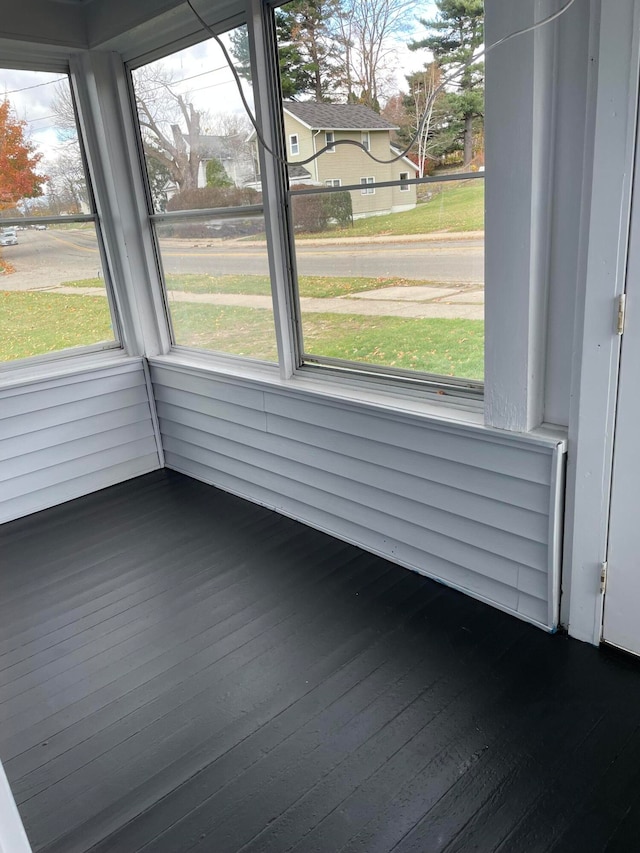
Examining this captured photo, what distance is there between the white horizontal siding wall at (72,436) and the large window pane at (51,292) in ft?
0.89

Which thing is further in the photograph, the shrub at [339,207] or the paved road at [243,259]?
the shrub at [339,207]

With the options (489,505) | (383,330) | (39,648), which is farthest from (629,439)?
(39,648)

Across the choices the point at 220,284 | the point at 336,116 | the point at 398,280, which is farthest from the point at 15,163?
the point at 398,280

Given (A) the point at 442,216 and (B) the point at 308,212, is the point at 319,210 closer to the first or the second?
(B) the point at 308,212

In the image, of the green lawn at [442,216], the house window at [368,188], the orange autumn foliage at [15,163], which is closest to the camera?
the green lawn at [442,216]

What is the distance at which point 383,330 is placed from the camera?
255 cm

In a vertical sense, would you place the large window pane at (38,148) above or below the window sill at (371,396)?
above

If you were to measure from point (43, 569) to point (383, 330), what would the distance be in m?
1.95

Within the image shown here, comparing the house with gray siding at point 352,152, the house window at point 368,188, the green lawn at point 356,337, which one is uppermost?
the house with gray siding at point 352,152

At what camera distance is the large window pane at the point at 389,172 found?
2055 mm

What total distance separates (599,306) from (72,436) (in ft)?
9.66

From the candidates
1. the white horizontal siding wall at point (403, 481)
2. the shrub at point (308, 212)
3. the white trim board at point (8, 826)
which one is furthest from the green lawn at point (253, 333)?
the white trim board at point (8, 826)

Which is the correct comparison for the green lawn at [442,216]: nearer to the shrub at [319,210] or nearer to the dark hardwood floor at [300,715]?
the shrub at [319,210]

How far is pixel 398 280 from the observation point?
95.4 inches
